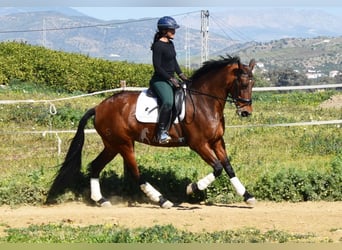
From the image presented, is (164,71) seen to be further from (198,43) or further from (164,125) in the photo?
(198,43)

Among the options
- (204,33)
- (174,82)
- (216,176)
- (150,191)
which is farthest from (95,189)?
(204,33)

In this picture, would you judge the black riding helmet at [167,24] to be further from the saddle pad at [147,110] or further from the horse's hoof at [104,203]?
the horse's hoof at [104,203]

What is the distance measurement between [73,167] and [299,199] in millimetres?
3463

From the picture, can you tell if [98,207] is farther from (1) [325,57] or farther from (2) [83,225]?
(1) [325,57]

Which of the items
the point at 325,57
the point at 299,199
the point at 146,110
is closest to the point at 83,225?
the point at 146,110

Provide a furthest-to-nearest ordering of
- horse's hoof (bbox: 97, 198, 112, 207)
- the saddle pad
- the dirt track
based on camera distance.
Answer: horse's hoof (bbox: 97, 198, 112, 207) < the saddle pad < the dirt track

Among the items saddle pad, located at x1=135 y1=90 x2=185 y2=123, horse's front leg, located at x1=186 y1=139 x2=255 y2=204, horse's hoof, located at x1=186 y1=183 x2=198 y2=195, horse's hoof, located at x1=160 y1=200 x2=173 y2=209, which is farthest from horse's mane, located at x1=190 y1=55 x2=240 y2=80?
horse's hoof, located at x1=160 y1=200 x2=173 y2=209

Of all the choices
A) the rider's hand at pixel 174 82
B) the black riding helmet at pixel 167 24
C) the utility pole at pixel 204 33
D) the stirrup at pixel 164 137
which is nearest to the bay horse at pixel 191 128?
the stirrup at pixel 164 137

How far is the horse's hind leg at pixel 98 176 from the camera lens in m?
9.52

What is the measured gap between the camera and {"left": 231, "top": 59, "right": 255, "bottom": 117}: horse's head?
9.24 meters

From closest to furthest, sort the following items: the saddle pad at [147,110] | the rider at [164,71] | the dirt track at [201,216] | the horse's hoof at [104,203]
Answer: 1. the dirt track at [201,216]
2. the rider at [164,71]
3. the saddle pad at [147,110]
4. the horse's hoof at [104,203]

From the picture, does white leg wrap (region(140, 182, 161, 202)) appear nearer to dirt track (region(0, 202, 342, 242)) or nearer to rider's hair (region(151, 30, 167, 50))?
dirt track (region(0, 202, 342, 242))

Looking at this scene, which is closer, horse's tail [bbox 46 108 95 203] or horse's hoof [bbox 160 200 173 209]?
horse's hoof [bbox 160 200 173 209]

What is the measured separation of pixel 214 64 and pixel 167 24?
0.99m
